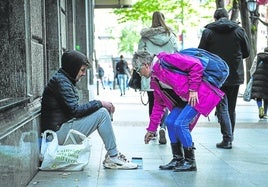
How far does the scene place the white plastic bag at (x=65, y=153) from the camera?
5.81 meters

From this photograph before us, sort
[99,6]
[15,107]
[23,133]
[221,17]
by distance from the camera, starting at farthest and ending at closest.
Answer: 1. [99,6]
2. [221,17]
3. [15,107]
4. [23,133]

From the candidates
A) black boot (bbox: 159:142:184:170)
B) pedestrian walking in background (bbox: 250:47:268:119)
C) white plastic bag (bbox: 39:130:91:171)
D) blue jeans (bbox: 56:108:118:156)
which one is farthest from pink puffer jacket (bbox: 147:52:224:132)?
pedestrian walking in background (bbox: 250:47:268:119)

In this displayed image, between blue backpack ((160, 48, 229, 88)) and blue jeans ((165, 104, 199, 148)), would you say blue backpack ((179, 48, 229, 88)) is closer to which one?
blue backpack ((160, 48, 229, 88))

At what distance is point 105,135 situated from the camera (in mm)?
6125

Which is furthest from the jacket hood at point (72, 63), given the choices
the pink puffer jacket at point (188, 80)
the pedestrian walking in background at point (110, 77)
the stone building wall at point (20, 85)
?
the pedestrian walking in background at point (110, 77)

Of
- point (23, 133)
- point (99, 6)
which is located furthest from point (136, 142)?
point (99, 6)

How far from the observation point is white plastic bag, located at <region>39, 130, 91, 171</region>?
581cm

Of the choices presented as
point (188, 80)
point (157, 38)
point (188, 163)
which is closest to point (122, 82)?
point (157, 38)

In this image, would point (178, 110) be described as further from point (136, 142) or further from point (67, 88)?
point (136, 142)

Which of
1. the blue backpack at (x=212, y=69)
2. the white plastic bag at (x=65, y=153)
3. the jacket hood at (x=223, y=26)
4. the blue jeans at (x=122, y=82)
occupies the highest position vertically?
the jacket hood at (x=223, y=26)

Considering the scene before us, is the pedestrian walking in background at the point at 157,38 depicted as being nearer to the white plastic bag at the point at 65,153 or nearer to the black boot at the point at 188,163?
the black boot at the point at 188,163

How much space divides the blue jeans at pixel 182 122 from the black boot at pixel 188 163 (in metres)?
0.07

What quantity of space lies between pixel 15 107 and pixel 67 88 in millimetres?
649

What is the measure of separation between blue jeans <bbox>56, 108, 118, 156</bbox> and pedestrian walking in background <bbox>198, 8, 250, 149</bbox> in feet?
7.15
